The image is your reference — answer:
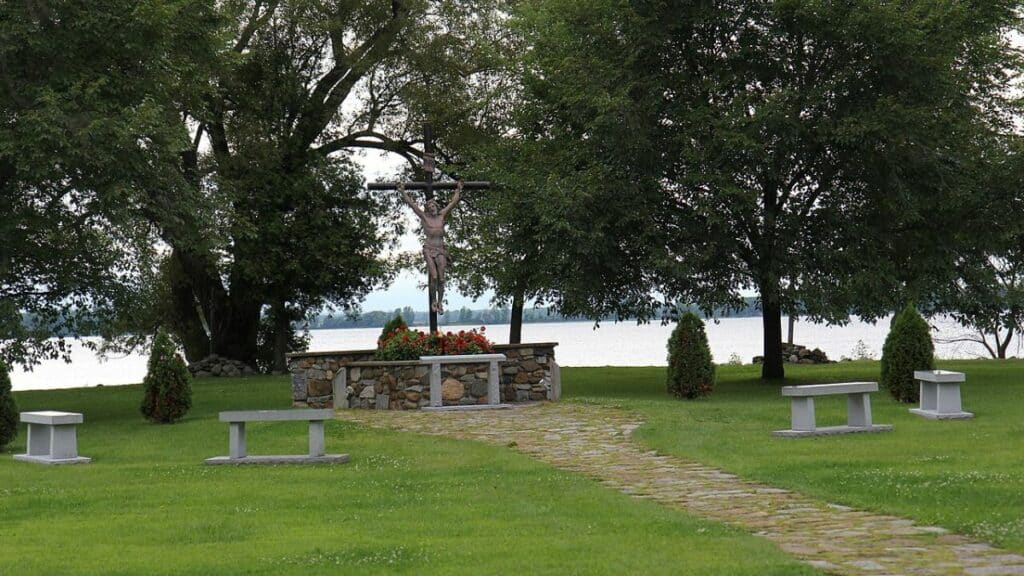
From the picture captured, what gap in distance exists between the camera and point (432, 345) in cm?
1959

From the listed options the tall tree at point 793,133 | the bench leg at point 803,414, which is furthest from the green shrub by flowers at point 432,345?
the bench leg at point 803,414

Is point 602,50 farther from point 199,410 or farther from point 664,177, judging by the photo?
point 199,410

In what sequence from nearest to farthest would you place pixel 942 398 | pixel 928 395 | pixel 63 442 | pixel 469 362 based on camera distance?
1. pixel 63 442
2. pixel 942 398
3. pixel 928 395
4. pixel 469 362

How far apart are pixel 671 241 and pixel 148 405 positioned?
10.4m

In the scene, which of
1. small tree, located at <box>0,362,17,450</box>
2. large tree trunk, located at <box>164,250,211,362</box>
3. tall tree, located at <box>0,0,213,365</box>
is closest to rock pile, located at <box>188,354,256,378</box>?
large tree trunk, located at <box>164,250,211,362</box>

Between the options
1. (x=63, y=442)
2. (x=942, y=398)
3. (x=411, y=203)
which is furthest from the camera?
(x=411, y=203)

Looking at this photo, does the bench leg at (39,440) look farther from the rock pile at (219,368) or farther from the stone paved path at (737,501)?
the rock pile at (219,368)

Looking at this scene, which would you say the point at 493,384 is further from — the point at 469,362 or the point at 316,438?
the point at 316,438

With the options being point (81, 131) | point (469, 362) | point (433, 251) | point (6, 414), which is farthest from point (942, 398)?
point (81, 131)

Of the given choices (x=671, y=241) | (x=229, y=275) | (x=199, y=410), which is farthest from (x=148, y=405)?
(x=229, y=275)

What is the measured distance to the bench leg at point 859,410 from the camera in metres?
14.6

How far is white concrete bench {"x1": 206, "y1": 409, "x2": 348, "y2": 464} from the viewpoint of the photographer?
43.3 ft

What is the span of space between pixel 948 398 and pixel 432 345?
8.21m

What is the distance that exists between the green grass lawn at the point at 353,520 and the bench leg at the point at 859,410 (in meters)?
4.53
